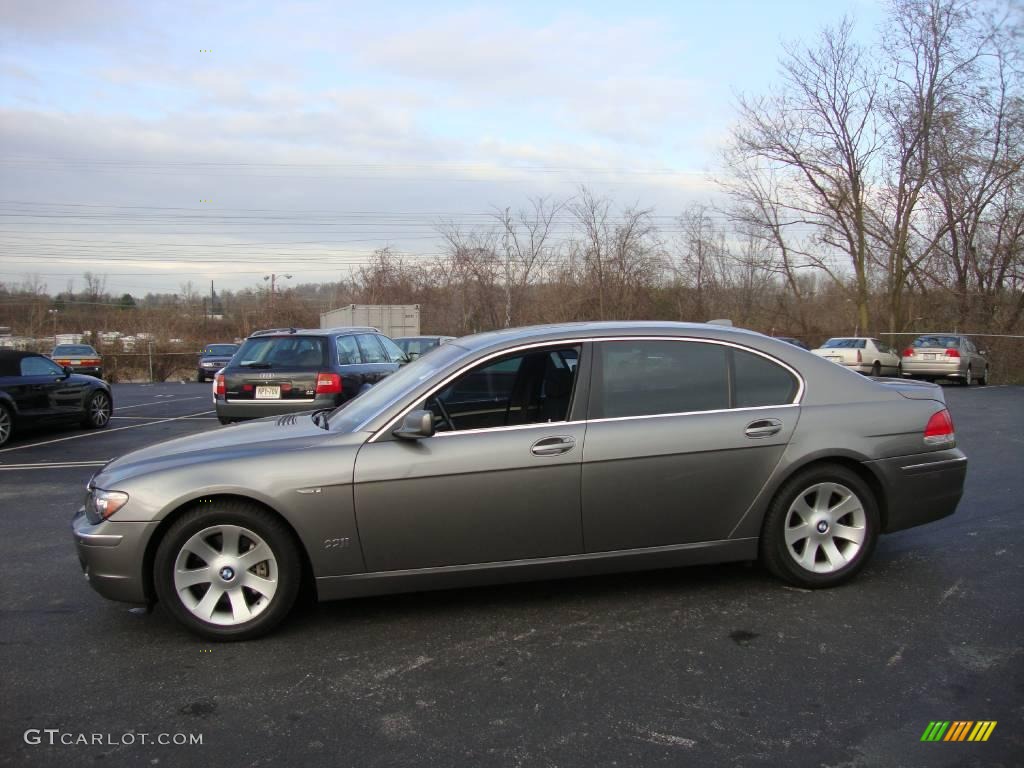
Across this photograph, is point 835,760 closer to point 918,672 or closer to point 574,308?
point 918,672

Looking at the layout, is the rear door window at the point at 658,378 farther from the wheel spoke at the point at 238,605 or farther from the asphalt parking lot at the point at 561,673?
the wheel spoke at the point at 238,605

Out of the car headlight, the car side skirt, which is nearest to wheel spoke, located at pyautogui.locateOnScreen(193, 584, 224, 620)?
the car side skirt

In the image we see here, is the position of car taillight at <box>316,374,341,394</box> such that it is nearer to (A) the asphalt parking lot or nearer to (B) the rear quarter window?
(A) the asphalt parking lot

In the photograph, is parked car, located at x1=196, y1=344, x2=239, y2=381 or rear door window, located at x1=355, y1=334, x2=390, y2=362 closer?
rear door window, located at x1=355, y1=334, x2=390, y2=362

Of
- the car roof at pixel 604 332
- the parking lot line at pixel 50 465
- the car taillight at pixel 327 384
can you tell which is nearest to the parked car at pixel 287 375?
the car taillight at pixel 327 384

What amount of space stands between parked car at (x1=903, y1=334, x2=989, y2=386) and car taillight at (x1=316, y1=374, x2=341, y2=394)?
19072mm

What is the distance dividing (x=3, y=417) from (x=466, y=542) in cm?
1016

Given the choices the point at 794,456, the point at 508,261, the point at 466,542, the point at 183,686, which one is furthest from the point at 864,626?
the point at 508,261

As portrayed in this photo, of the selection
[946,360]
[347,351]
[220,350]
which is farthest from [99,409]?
[946,360]

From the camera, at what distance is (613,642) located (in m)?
3.71

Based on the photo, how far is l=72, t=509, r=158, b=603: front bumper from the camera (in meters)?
3.74

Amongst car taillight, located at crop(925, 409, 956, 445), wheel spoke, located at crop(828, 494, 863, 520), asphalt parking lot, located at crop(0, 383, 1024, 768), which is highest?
car taillight, located at crop(925, 409, 956, 445)

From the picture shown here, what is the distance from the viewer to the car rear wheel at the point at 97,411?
12828mm

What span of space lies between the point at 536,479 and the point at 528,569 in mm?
484
